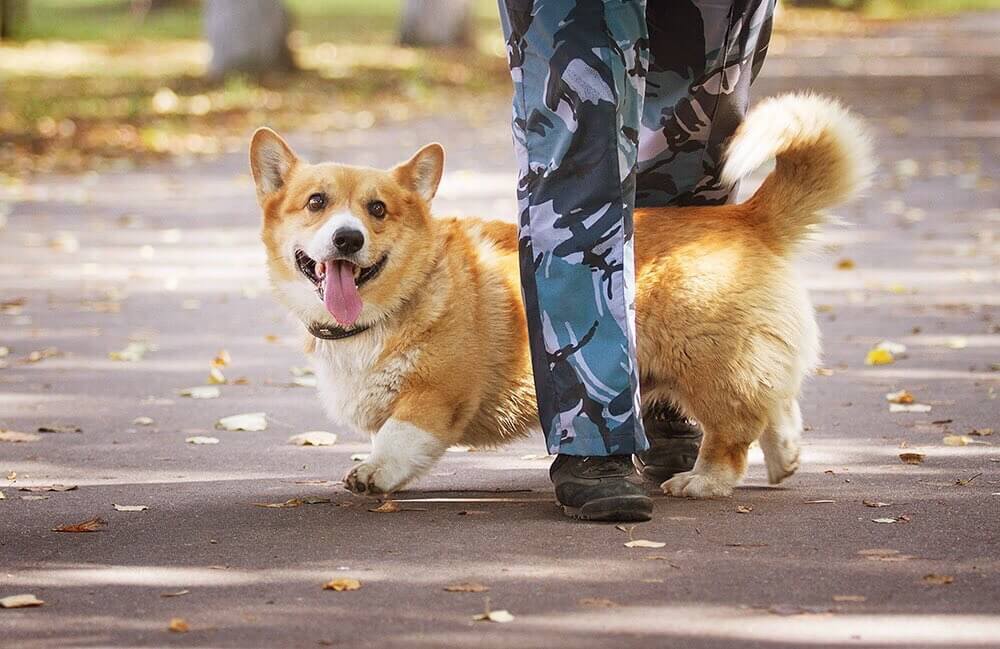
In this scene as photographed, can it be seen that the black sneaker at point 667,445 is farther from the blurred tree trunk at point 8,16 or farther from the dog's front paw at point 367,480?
the blurred tree trunk at point 8,16

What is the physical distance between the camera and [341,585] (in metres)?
3.52

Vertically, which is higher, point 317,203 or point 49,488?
point 317,203

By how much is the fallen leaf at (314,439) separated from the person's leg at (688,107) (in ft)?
3.73

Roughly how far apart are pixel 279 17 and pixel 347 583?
18.6 meters

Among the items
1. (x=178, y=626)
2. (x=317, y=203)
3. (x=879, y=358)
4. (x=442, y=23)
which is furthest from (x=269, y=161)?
(x=442, y=23)

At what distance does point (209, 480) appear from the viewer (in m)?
4.78

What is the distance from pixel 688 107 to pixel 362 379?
49.0 inches

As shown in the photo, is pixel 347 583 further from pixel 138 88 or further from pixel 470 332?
pixel 138 88

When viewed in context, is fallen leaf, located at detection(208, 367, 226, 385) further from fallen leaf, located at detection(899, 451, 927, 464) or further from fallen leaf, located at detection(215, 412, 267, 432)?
fallen leaf, located at detection(899, 451, 927, 464)

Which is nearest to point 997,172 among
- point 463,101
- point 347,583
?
point 463,101

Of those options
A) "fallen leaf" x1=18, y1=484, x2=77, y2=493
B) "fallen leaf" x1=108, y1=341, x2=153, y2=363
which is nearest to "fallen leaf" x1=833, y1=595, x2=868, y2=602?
"fallen leaf" x1=18, y1=484, x2=77, y2=493

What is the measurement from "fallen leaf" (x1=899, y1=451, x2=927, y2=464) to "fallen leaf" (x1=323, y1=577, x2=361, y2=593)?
2024 millimetres

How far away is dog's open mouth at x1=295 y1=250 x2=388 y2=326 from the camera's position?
4.45 meters

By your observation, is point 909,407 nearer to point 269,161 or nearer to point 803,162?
point 803,162
